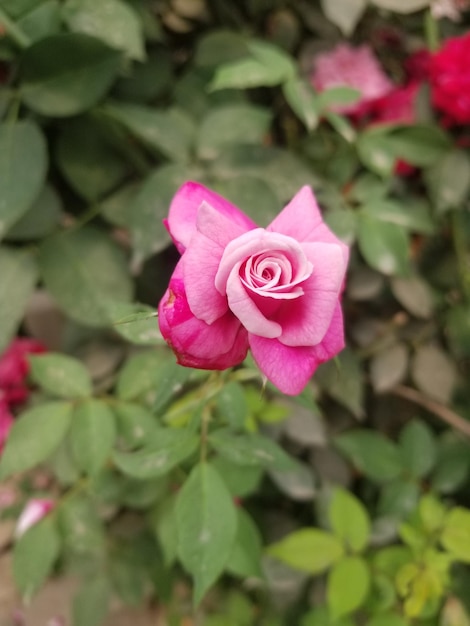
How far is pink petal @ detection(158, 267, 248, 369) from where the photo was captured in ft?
0.79

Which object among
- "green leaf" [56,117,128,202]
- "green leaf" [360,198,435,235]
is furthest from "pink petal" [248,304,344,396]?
"green leaf" [56,117,128,202]

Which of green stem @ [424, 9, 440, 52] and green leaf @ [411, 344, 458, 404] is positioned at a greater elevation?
green stem @ [424, 9, 440, 52]

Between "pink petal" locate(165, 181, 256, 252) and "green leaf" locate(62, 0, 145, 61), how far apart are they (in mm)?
363

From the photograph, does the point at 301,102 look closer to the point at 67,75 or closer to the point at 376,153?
the point at 376,153

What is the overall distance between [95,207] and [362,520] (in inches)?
17.4

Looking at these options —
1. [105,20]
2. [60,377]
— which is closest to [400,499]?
[60,377]

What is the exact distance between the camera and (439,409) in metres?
0.73

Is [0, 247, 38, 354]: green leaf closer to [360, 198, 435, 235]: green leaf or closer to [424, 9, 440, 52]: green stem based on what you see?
[360, 198, 435, 235]: green leaf

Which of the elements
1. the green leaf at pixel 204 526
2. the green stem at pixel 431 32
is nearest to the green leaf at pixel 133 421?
the green leaf at pixel 204 526

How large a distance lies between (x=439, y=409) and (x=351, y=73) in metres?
0.43

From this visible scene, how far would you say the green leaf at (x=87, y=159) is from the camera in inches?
24.7

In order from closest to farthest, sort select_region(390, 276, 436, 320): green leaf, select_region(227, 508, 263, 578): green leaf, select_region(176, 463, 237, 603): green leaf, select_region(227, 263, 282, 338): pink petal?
select_region(227, 263, 282, 338): pink petal → select_region(176, 463, 237, 603): green leaf → select_region(227, 508, 263, 578): green leaf → select_region(390, 276, 436, 320): green leaf

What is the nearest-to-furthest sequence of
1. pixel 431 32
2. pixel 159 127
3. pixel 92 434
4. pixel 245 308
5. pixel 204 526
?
pixel 245 308 → pixel 204 526 → pixel 92 434 → pixel 159 127 → pixel 431 32

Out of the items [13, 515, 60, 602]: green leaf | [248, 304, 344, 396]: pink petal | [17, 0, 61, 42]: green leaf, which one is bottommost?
[13, 515, 60, 602]: green leaf
